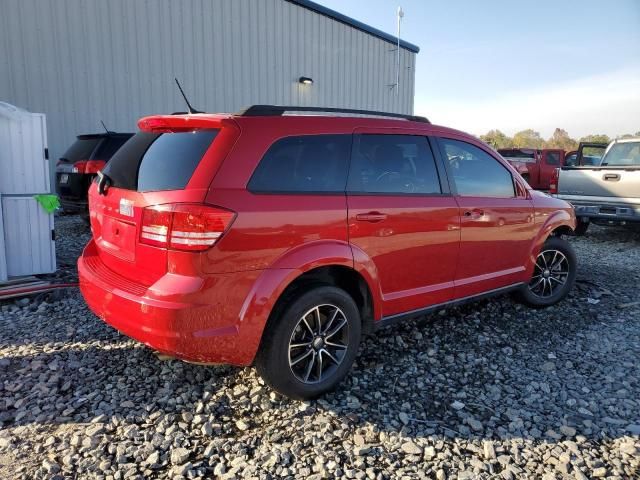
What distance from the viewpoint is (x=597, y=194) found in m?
8.23

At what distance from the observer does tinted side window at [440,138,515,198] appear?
3836 millimetres

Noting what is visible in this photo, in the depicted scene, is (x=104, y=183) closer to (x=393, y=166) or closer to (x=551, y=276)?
(x=393, y=166)

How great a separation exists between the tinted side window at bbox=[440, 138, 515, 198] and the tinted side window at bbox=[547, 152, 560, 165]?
13.8m

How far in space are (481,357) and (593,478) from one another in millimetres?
1343

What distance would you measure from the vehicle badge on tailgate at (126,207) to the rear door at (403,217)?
4.29 ft

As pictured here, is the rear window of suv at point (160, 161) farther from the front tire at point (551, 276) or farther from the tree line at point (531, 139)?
the tree line at point (531, 139)

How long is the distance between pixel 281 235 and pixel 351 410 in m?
1.17

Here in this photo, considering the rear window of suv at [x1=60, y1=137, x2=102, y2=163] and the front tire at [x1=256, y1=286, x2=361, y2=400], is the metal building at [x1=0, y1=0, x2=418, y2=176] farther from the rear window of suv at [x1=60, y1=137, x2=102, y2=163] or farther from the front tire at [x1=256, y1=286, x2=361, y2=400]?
the front tire at [x1=256, y1=286, x2=361, y2=400]

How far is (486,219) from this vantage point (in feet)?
13.0

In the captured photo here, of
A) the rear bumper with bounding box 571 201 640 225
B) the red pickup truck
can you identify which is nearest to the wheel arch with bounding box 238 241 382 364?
the rear bumper with bounding box 571 201 640 225

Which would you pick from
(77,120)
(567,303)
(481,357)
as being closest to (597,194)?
(567,303)

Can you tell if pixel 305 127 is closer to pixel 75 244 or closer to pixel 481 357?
pixel 481 357

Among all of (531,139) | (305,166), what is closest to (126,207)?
(305,166)

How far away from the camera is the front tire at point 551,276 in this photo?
15.5ft
